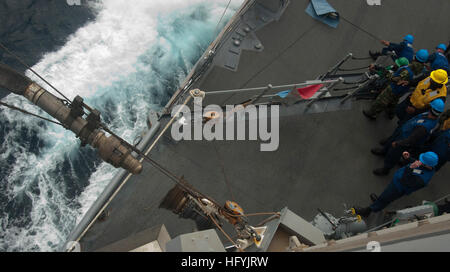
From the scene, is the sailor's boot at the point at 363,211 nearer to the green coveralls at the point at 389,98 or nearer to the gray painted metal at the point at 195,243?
the green coveralls at the point at 389,98

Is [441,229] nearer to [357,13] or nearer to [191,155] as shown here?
[191,155]

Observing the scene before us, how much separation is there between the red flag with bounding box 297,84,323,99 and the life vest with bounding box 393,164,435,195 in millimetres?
3027

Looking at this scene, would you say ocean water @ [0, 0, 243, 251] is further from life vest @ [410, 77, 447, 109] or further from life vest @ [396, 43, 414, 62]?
life vest @ [410, 77, 447, 109]

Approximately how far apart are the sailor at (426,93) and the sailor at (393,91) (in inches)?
12.5

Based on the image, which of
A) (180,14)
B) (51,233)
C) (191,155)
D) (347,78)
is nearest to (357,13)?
(347,78)

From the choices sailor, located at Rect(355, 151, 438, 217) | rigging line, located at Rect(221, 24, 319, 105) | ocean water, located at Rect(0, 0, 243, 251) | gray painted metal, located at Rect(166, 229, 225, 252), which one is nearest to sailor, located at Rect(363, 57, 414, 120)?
sailor, located at Rect(355, 151, 438, 217)

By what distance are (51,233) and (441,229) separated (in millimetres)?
11503

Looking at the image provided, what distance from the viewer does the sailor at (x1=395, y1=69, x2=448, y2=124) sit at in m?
8.22

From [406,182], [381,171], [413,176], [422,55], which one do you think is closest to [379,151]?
[381,171]

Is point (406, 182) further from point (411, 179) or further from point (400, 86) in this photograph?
point (400, 86)

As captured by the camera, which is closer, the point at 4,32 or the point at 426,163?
the point at 426,163

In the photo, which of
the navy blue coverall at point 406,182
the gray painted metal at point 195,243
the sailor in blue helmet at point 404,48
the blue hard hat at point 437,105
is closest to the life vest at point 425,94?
the blue hard hat at point 437,105

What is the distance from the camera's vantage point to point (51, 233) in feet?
38.2

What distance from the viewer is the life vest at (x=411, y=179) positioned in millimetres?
7289
